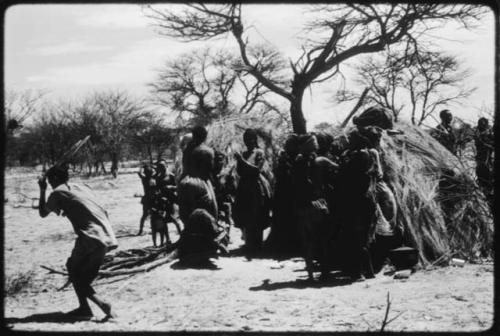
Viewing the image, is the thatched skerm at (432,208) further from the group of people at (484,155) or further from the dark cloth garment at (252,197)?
the dark cloth garment at (252,197)

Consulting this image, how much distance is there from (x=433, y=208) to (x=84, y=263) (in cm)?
496

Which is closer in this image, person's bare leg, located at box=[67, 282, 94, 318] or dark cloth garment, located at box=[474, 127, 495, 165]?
person's bare leg, located at box=[67, 282, 94, 318]

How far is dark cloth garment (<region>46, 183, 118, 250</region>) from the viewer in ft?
18.1

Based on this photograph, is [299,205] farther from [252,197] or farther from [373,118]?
[373,118]

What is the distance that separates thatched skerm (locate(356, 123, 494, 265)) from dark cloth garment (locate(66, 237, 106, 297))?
14.1ft

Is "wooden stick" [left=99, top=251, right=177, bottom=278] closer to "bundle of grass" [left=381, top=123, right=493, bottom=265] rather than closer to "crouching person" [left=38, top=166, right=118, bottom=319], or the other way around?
"crouching person" [left=38, top=166, right=118, bottom=319]

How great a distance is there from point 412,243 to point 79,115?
43268 millimetres

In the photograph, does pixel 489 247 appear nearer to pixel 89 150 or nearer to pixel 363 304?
pixel 363 304

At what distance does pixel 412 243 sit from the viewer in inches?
306

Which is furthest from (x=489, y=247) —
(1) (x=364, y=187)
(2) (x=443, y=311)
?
(2) (x=443, y=311)

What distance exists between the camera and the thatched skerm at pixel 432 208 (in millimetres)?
7746

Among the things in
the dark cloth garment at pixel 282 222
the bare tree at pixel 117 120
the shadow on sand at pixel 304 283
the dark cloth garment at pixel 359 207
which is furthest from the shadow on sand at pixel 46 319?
the bare tree at pixel 117 120

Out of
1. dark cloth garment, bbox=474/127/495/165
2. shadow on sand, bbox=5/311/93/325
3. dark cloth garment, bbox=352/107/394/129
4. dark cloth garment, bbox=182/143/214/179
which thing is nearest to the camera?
shadow on sand, bbox=5/311/93/325

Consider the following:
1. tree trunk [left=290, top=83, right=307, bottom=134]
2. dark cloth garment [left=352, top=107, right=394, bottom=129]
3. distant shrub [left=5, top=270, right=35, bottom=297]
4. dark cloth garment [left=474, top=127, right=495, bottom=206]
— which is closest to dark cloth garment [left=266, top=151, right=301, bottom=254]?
dark cloth garment [left=352, top=107, right=394, bottom=129]
